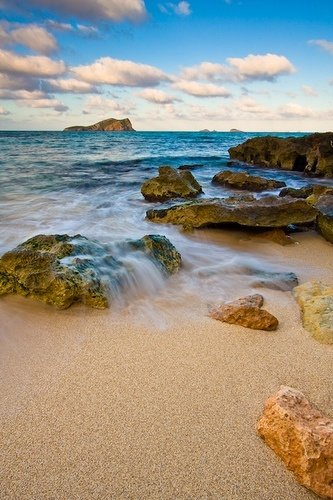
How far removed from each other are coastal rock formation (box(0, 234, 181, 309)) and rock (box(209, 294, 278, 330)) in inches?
43.5

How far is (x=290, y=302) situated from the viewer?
359cm

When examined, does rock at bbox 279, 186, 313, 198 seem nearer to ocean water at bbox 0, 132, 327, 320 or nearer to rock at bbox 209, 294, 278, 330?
ocean water at bbox 0, 132, 327, 320

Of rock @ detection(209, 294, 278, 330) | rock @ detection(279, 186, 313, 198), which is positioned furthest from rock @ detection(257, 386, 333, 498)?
rock @ detection(279, 186, 313, 198)

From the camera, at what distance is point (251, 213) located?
607 cm

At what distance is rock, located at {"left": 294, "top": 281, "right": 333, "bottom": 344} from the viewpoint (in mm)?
2940

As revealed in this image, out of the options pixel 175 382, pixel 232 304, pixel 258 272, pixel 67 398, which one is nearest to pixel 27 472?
pixel 67 398

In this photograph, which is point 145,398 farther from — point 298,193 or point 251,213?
point 298,193

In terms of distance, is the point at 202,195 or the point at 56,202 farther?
the point at 202,195

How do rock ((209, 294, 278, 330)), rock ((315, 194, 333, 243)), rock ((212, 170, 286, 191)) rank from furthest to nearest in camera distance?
1. rock ((212, 170, 286, 191))
2. rock ((315, 194, 333, 243))
3. rock ((209, 294, 278, 330))

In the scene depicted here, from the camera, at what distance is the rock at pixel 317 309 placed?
294cm

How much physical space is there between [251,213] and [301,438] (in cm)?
471

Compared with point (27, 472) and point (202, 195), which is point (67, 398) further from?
point (202, 195)

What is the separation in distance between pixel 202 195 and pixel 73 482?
9098 mm

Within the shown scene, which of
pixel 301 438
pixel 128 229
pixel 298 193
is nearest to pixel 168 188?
pixel 128 229
